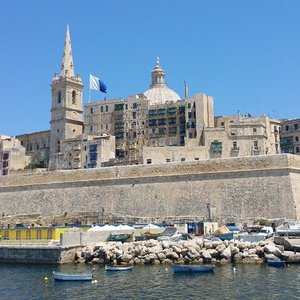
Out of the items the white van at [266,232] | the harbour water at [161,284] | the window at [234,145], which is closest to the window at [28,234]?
the harbour water at [161,284]

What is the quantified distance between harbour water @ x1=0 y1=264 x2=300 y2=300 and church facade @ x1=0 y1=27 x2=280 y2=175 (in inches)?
1130

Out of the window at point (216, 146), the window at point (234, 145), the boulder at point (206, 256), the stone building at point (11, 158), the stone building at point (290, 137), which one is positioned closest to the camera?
the boulder at point (206, 256)

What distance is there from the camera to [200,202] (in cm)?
3800

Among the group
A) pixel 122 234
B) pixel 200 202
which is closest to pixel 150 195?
pixel 200 202

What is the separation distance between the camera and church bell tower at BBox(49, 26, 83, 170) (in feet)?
200

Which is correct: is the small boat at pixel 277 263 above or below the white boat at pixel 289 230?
below

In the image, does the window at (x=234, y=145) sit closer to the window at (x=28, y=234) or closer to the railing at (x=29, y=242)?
the window at (x=28, y=234)

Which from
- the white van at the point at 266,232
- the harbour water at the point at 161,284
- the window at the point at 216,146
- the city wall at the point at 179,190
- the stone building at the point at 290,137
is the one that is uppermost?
the stone building at the point at 290,137

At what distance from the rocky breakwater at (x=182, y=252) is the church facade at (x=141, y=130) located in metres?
25.2

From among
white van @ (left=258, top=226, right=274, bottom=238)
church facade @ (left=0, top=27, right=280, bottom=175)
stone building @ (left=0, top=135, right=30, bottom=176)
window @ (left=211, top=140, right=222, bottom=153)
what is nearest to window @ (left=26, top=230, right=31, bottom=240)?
white van @ (left=258, top=226, right=274, bottom=238)

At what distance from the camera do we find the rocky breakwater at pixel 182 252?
80.4 ft

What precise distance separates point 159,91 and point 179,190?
29943 mm

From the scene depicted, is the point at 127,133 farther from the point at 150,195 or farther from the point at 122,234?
the point at 122,234

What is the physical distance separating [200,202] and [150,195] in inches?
173
